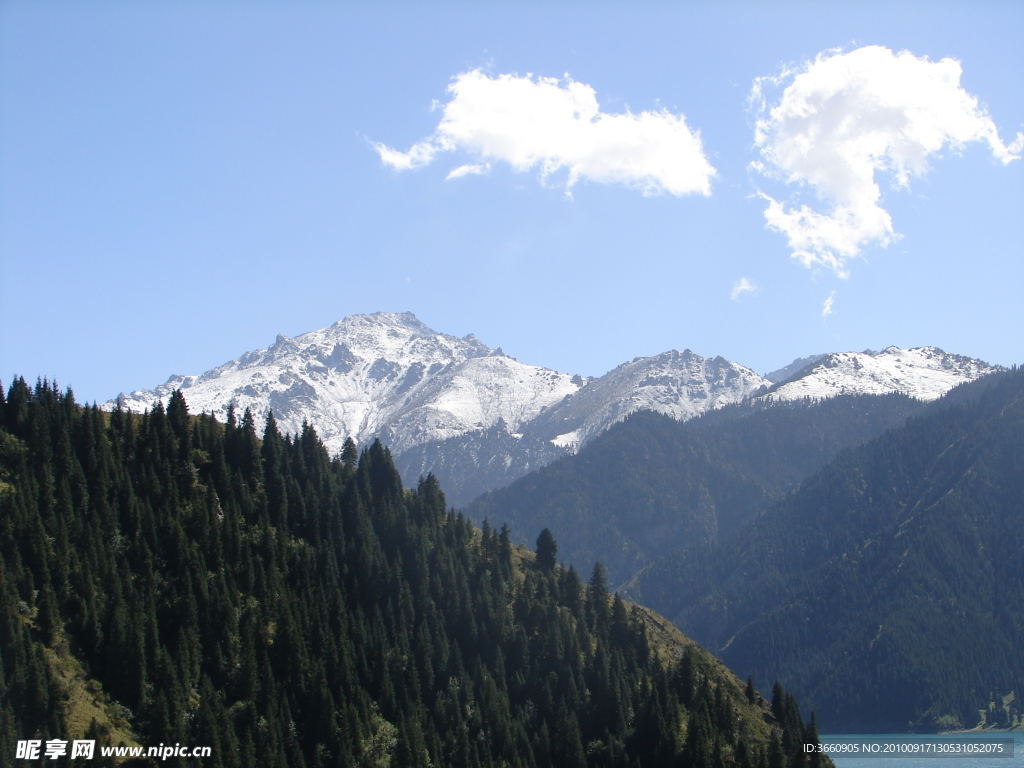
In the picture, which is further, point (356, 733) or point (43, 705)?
point (356, 733)

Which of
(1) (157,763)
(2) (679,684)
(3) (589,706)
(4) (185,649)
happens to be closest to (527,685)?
(3) (589,706)

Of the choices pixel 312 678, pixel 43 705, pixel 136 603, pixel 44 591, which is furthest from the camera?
pixel 312 678

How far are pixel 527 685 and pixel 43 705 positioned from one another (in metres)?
93.2

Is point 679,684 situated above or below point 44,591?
below

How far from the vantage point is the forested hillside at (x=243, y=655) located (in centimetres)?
13925

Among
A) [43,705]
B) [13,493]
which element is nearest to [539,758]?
[43,705]

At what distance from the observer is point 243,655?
15888 cm

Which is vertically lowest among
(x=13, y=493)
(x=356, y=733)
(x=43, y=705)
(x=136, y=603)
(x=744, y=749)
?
(x=744, y=749)

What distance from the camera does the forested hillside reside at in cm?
13925

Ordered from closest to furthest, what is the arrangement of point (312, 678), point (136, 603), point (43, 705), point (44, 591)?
point (43, 705) → point (44, 591) → point (136, 603) → point (312, 678)

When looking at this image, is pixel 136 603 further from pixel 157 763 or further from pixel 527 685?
pixel 527 685

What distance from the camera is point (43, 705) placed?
4884 inches

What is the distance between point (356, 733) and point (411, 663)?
1197 inches

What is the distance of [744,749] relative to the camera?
172375 mm
